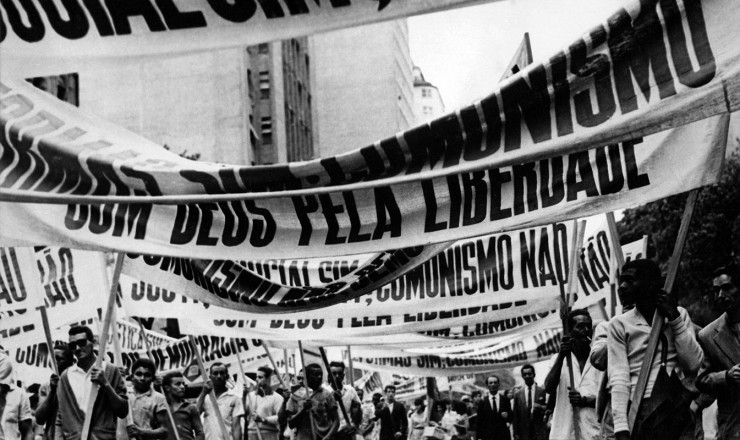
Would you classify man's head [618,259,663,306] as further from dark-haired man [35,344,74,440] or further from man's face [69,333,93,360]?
dark-haired man [35,344,74,440]

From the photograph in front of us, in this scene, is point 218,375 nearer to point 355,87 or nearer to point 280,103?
point 280,103

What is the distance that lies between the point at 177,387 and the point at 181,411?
9.8 inches

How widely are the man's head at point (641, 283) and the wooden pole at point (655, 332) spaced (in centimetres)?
11

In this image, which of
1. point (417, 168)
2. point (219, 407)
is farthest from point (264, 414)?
point (417, 168)

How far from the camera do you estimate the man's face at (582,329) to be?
10023 mm

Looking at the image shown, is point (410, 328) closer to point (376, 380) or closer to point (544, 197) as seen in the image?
point (544, 197)

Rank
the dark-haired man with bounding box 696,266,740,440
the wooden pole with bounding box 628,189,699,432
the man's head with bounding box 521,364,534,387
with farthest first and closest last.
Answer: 1. the man's head with bounding box 521,364,534,387
2. the dark-haired man with bounding box 696,266,740,440
3. the wooden pole with bounding box 628,189,699,432

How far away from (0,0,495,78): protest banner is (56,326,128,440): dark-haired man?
13.7ft

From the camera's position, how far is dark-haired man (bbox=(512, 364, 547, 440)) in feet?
49.6

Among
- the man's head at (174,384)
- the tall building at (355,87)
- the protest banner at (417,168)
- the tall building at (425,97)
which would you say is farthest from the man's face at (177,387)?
the tall building at (425,97)

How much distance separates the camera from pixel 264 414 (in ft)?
54.6

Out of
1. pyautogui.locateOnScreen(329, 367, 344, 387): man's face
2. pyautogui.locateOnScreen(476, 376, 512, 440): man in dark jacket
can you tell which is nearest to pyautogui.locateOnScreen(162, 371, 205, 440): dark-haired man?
pyautogui.locateOnScreen(329, 367, 344, 387): man's face

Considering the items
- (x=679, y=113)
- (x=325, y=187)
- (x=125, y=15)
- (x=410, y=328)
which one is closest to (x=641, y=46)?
(x=679, y=113)

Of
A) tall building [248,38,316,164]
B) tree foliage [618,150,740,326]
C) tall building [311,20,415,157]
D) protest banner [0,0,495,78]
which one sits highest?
tall building [311,20,415,157]
